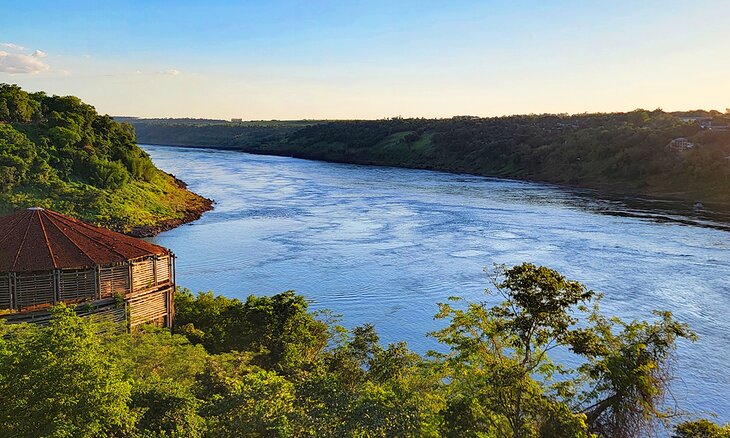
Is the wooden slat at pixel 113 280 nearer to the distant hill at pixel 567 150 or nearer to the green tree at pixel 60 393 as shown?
the green tree at pixel 60 393

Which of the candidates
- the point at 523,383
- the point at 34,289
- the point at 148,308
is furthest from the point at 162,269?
the point at 523,383

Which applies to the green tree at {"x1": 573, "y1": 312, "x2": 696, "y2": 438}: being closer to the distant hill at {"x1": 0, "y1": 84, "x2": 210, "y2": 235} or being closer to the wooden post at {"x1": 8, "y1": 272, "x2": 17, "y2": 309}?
the wooden post at {"x1": 8, "y1": 272, "x2": 17, "y2": 309}

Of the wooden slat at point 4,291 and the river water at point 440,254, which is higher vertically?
the wooden slat at point 4,291

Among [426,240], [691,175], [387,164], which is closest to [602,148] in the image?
[691,175]

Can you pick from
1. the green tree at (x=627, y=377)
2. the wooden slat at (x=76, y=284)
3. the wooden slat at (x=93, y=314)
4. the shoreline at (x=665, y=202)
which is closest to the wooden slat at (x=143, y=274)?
the wooden slat at (x=93, y=314)

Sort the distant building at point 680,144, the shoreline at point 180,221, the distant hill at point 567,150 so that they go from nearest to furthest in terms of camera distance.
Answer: the shoreline at point 180,221, the distant hill at point 567,150, the distant building at point 680,144

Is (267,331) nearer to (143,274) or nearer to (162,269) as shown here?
(162,269)

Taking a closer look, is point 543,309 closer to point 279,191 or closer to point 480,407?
point 480,407

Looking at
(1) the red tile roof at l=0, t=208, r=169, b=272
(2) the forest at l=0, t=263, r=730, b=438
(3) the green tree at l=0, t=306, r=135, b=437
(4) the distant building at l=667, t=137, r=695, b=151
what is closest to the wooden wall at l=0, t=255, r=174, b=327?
(1) the red tile roof at l=0, t=208, r=169, b=272
